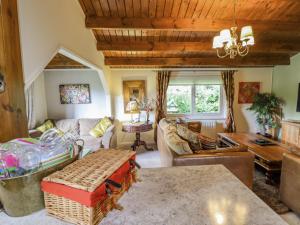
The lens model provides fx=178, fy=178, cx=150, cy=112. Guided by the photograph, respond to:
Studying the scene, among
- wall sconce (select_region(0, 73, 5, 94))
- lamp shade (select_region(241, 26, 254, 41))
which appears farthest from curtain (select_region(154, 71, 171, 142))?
wall sconce (select_region(0, 73, 5, 94))

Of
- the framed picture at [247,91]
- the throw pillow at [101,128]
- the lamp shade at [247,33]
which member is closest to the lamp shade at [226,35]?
the lamp shade at [247,33]

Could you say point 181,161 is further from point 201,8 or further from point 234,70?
point 234,70

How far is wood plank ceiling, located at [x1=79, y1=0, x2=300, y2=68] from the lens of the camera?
263 centimetres

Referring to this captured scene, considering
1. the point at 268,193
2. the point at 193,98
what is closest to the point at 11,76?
the point at 268,193

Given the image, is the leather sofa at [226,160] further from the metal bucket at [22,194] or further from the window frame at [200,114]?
the window frame at [200,114]

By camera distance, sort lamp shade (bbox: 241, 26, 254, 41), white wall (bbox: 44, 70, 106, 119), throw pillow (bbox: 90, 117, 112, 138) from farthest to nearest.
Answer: white wall (bbox: 44, 70, 106, 119)
throw pillow (bbox: 90, 117, 112, 138)
lamp shade (bbox: 241, 26, 254, 41)

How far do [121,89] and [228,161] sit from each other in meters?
3.58

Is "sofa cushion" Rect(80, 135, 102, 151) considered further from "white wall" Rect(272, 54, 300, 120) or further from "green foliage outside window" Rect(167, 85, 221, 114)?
"white wall" Rect(272, 54, 300, 120)

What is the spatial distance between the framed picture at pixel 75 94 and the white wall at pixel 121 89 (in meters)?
0.73

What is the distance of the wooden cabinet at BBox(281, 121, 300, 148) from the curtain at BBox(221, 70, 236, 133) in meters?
1.18

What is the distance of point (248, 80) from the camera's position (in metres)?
5.27

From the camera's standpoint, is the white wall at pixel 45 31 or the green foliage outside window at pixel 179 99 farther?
the green foliage outside window at pixel 179 99

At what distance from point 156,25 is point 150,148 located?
291 centimetres

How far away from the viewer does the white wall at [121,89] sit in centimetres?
508
